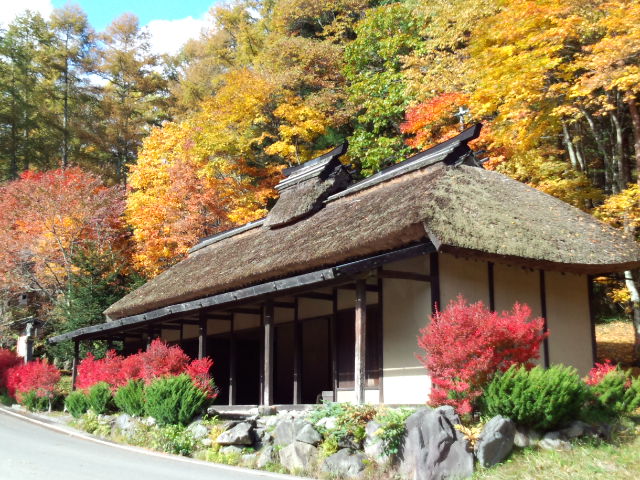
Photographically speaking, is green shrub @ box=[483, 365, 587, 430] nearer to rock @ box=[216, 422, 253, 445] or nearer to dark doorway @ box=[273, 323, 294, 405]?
rock @ box=[216, 422, 253, 445]

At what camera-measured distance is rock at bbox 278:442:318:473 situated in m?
9.59

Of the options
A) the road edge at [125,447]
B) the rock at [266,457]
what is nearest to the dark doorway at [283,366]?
the road edge at [125,447]

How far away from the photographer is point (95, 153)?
43000 millimetres

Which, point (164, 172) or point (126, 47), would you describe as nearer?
point (164, 172)

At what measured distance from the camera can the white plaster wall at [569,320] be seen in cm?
1354

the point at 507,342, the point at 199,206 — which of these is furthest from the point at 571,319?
the point at 199,206

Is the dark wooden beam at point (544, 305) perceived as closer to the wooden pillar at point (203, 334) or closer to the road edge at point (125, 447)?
the road edge at point (125, 447)

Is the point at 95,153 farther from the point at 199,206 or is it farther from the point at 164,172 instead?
the point at 199,206

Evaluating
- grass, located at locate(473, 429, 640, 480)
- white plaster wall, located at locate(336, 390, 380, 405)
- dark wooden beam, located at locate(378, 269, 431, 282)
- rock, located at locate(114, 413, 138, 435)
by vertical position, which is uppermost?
dark wooden beam, located at locate(378, 269, 431, 282)

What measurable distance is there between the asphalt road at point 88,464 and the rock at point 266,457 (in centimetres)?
47

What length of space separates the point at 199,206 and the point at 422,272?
61.4ft

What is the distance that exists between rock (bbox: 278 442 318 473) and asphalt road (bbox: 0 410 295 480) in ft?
1.20

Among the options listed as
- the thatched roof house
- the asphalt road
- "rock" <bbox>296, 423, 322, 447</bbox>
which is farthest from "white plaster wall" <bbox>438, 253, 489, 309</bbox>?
the asphalt road

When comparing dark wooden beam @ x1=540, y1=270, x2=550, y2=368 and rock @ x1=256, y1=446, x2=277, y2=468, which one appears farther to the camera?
dark wooden beam @ x1=540, y1=270, x2=550, y2=368
